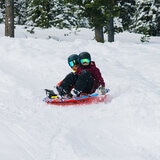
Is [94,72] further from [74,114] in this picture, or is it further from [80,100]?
[74,114]

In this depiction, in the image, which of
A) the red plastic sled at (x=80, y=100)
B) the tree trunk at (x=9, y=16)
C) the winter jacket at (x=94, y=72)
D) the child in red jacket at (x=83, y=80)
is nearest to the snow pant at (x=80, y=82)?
the child in red jacket at (x=83, y=80)

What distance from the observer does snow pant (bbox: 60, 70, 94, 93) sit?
8891 mm

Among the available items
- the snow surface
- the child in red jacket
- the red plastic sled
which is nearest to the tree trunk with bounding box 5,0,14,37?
the snow surface

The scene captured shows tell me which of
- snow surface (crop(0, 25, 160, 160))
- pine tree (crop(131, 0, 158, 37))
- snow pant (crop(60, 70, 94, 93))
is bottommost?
snow surface (crop(0, 25, 160, 160))

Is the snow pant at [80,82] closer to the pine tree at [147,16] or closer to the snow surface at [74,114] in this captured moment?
the snow surface at [74,114]

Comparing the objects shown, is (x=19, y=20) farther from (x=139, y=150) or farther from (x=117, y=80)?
(x=139, y=150)

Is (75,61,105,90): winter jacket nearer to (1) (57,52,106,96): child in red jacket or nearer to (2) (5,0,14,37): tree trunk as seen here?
(1) (57,52,106,96): child in red jacket

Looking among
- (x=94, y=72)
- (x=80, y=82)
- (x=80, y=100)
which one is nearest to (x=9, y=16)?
(x=94, y=72)

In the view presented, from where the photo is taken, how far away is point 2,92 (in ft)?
30.9

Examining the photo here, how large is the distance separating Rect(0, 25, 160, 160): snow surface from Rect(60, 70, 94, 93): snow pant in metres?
0.58

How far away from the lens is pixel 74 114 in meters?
8.08

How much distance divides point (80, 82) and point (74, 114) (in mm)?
1071

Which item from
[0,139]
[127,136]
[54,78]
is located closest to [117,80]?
[54,78]

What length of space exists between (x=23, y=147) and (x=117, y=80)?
523 centimetres
